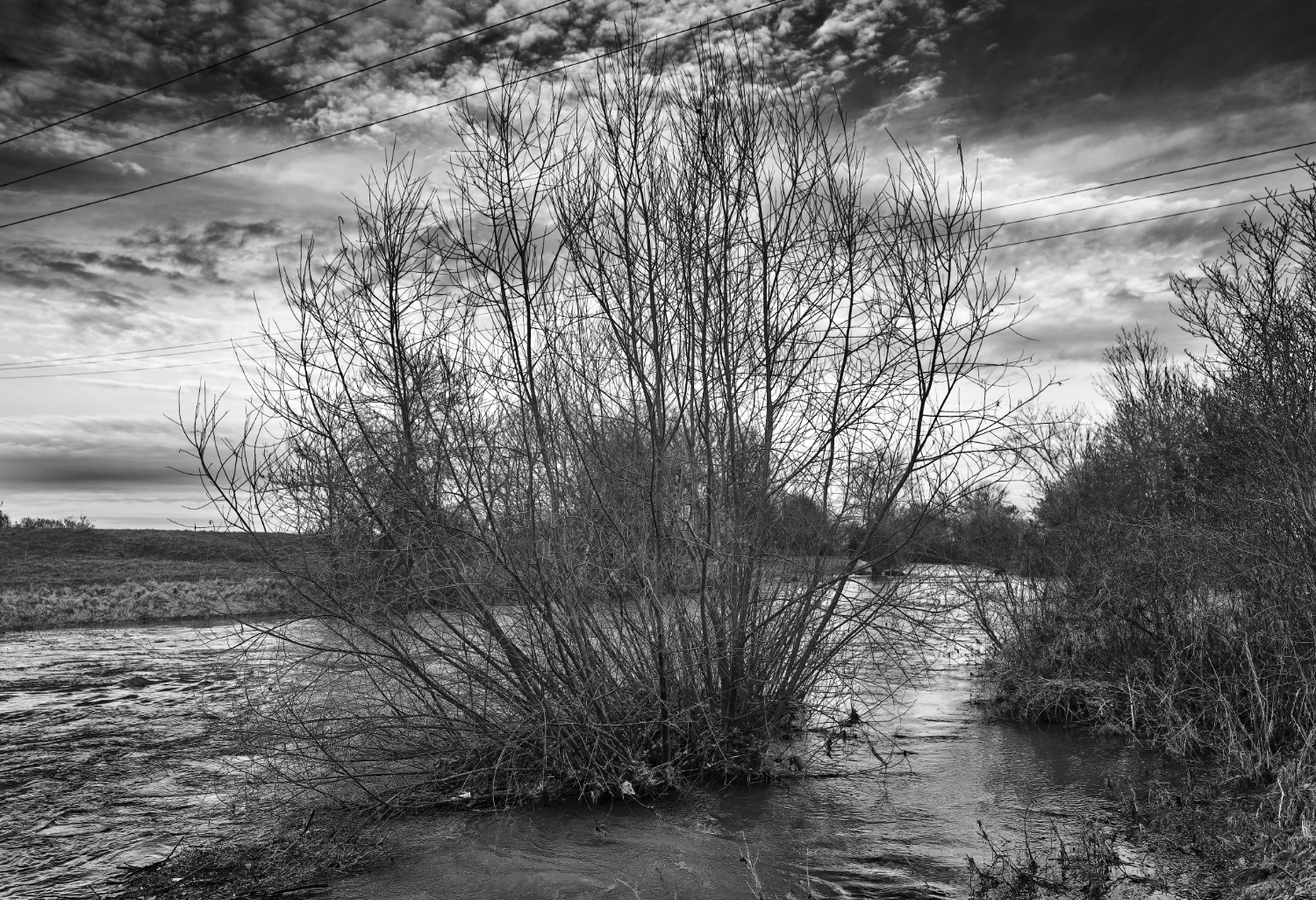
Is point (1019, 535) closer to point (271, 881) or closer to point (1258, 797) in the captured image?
point (1258, 797)

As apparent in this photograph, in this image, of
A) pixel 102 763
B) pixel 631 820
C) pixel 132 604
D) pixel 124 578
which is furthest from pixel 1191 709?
pixel 124 578

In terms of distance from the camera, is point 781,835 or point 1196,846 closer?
point 1196,846

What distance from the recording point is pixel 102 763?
348 inches

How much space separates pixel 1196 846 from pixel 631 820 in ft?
12.9

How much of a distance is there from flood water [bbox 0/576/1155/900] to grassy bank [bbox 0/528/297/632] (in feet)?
19.7

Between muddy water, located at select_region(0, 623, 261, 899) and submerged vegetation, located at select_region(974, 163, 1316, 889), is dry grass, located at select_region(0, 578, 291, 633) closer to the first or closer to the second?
muddy water, located at select_region(0, 623, 261, 899)

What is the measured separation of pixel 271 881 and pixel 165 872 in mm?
778

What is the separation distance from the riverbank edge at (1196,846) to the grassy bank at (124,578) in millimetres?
12430

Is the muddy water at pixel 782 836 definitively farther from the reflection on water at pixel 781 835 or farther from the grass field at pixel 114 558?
the grass field at pixel 114 558

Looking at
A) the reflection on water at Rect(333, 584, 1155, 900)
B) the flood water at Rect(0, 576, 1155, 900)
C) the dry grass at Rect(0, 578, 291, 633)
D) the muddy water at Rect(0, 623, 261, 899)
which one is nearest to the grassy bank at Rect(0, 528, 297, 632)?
the dry grass at Rect(0, 578, 291, 633)

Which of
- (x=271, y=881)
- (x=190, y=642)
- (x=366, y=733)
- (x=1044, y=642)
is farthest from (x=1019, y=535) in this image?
(x=190, y=642)

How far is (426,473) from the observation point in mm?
7117

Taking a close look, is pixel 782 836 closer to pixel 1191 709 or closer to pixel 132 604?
pixel 1191 709

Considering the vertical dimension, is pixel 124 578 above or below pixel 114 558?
below
